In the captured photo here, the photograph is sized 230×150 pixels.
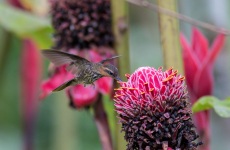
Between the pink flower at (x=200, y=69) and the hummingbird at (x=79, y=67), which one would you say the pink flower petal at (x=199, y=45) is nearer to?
the pink flower at (x=200, y=69)

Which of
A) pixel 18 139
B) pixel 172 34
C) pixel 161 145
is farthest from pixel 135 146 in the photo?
pixel 18 139

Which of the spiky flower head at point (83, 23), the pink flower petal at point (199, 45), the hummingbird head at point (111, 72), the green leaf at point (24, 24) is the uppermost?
the green leaf at point (24, 24)

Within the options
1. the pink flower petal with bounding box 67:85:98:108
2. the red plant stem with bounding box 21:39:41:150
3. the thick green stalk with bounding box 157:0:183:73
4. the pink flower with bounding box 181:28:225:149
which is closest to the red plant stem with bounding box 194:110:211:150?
the pink flower with bounding box 181:28:225:149

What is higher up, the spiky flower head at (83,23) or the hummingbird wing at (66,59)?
the spiky flower head at (83,23)

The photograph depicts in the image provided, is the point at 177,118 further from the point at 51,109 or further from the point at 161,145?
the point at 51,109

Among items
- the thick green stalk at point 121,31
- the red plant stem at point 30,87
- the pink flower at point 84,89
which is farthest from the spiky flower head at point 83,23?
the red plant stem at point 30,87

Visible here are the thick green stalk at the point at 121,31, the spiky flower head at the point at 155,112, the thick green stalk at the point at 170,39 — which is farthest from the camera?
the thick green stalk at the point at 121,31
